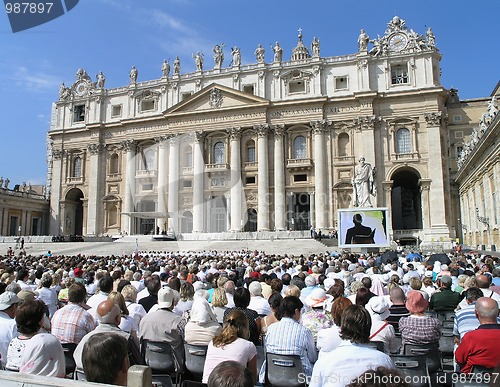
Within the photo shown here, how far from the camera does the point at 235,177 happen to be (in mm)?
47969

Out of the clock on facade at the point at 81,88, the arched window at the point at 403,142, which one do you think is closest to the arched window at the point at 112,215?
the clock on facade at the point at 81,88

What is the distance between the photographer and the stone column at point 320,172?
147ft

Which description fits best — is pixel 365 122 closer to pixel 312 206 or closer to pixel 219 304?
pixel 312 206

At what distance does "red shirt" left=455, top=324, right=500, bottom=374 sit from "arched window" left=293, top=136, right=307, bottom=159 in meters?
43.8

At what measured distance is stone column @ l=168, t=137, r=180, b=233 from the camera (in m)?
49.2

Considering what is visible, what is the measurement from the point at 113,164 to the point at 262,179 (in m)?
20.8

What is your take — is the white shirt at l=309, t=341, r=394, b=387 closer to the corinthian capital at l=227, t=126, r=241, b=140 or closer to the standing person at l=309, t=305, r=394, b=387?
the standing person at l=309, t=305, r=394, b=387

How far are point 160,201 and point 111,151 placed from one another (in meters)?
10.8

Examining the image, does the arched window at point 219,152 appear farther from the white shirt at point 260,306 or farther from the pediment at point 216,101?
the white shirt at point 260,306

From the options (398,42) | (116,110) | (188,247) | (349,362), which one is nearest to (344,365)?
(349,362)

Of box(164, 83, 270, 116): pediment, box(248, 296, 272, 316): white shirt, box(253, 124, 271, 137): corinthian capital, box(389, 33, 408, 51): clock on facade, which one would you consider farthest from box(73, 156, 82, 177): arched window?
box(248, 296, 272, 316): white shirt

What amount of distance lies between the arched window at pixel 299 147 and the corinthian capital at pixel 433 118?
12.9 meters

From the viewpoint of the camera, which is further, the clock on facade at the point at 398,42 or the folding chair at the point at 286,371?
the clock on facade at the point at 398,42

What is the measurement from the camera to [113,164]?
55.3m
